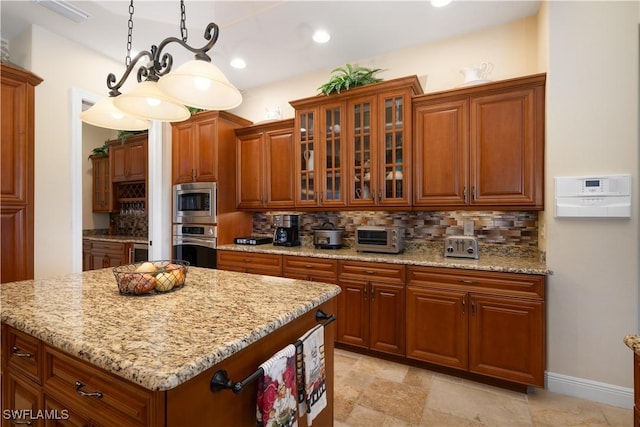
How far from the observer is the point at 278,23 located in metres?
2.74

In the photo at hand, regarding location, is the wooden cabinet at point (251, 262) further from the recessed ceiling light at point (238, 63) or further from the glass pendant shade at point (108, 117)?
the recessed ceiling light at point (238, 63)

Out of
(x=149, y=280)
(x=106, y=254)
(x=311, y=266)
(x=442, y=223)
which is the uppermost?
(x=442, y=223)

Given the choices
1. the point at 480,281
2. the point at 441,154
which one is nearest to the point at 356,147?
the point at 441,154

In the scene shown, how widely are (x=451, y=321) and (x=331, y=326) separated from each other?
130 centimetres

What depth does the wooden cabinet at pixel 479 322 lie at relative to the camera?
2.08 metres

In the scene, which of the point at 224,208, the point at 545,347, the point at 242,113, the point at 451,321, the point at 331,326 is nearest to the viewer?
the point at 331,326

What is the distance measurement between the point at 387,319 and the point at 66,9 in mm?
3687

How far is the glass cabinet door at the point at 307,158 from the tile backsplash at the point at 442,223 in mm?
416

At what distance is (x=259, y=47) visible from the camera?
3.15m

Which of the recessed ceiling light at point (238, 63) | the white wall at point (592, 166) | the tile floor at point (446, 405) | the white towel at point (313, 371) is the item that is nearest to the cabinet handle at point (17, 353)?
the white towel at point (313, 371)

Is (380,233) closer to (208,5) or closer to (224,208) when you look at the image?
(224,208)

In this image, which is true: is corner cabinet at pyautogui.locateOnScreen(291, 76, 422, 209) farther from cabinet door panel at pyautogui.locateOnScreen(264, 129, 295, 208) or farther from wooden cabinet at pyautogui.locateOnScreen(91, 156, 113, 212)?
wooden cabinet at pyautogui.locateOnScreen(91, 156, 113, 212)

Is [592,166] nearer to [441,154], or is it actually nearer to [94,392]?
[441,154]

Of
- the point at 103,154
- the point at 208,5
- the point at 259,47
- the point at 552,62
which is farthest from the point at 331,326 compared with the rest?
the point at 103,154
